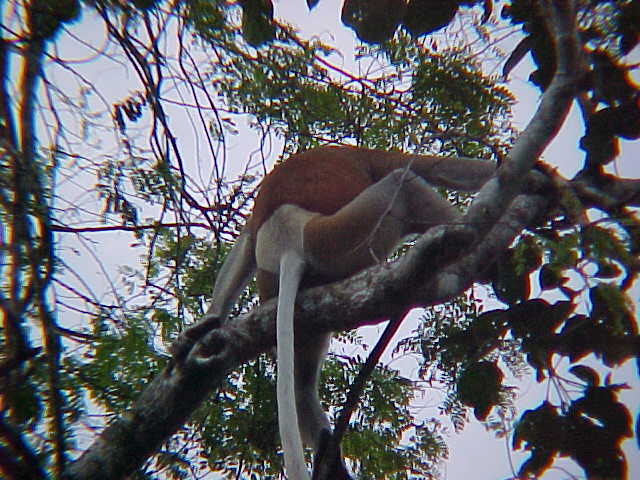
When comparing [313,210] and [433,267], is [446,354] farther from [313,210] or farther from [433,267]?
[313,210]

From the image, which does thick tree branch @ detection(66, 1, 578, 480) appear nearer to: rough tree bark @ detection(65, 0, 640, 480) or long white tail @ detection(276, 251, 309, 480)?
rough tree bark @ detection(65, 0, 640, 480)

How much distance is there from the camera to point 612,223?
1903 millimetres

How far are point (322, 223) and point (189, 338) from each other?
863 mm

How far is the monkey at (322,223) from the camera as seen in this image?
2.90 metres

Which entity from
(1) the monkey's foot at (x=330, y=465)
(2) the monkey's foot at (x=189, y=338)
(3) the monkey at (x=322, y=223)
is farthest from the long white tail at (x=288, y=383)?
(2) the monkey's foot at (x=189, y=338)

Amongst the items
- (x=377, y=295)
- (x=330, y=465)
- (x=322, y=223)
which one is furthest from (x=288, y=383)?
(x=322, y=223)

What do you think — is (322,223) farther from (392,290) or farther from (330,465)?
(330,465)

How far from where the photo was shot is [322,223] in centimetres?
296

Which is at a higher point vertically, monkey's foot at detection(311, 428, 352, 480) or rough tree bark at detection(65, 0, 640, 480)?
rough tree bark at detection(65, 0, 640, 480)

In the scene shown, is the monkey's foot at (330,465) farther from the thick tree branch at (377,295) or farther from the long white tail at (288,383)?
the thick tree branch at (377,295)

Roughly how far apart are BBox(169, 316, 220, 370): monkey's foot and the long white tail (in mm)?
390

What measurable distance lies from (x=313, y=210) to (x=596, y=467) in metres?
1.81

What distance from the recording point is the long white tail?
2.06 meters

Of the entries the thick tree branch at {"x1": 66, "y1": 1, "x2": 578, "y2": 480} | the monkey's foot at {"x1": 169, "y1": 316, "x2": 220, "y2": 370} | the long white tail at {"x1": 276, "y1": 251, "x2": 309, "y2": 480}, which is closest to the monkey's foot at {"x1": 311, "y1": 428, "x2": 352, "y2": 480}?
the long white tail at {"x1": 276, "y1": 251, "x2": 309, "y2": 480}
